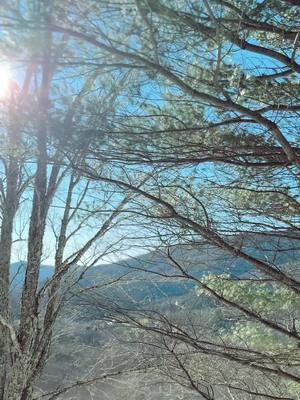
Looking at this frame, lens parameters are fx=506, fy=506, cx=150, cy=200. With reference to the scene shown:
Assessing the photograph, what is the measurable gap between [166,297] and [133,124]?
2.71m

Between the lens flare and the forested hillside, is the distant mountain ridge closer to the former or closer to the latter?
the forested hillside

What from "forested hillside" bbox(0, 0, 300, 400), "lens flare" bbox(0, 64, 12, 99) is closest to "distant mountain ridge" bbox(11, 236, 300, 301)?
"forested hillside" bbox(0, 0, 300, 400)

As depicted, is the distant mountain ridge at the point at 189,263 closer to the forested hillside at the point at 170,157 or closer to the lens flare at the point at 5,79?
the forested hillside at the point at 170,157

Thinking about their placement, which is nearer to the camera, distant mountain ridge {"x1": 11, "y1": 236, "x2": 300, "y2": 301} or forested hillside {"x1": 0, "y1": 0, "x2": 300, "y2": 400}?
forested hillside {"x1": 0, "y1": 0, "x2": 300, "y2": 400}

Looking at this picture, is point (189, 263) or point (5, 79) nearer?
point (5, 79)

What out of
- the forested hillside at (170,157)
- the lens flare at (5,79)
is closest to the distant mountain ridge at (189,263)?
the forested hillside at (170,157)

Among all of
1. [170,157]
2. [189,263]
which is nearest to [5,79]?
[170,157]

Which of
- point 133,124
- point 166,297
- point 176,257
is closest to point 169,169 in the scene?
point 133,124

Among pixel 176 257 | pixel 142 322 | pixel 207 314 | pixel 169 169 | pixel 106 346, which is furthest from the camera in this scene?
pixel 106 346

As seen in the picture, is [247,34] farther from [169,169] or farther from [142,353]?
[142,353]

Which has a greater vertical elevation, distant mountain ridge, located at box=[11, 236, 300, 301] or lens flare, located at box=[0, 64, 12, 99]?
lens flare, located at box=[0, 64, 12, 99]

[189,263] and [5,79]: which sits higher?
[5,79]

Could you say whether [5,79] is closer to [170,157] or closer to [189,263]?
[170,157]

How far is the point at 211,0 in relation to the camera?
2455mm
